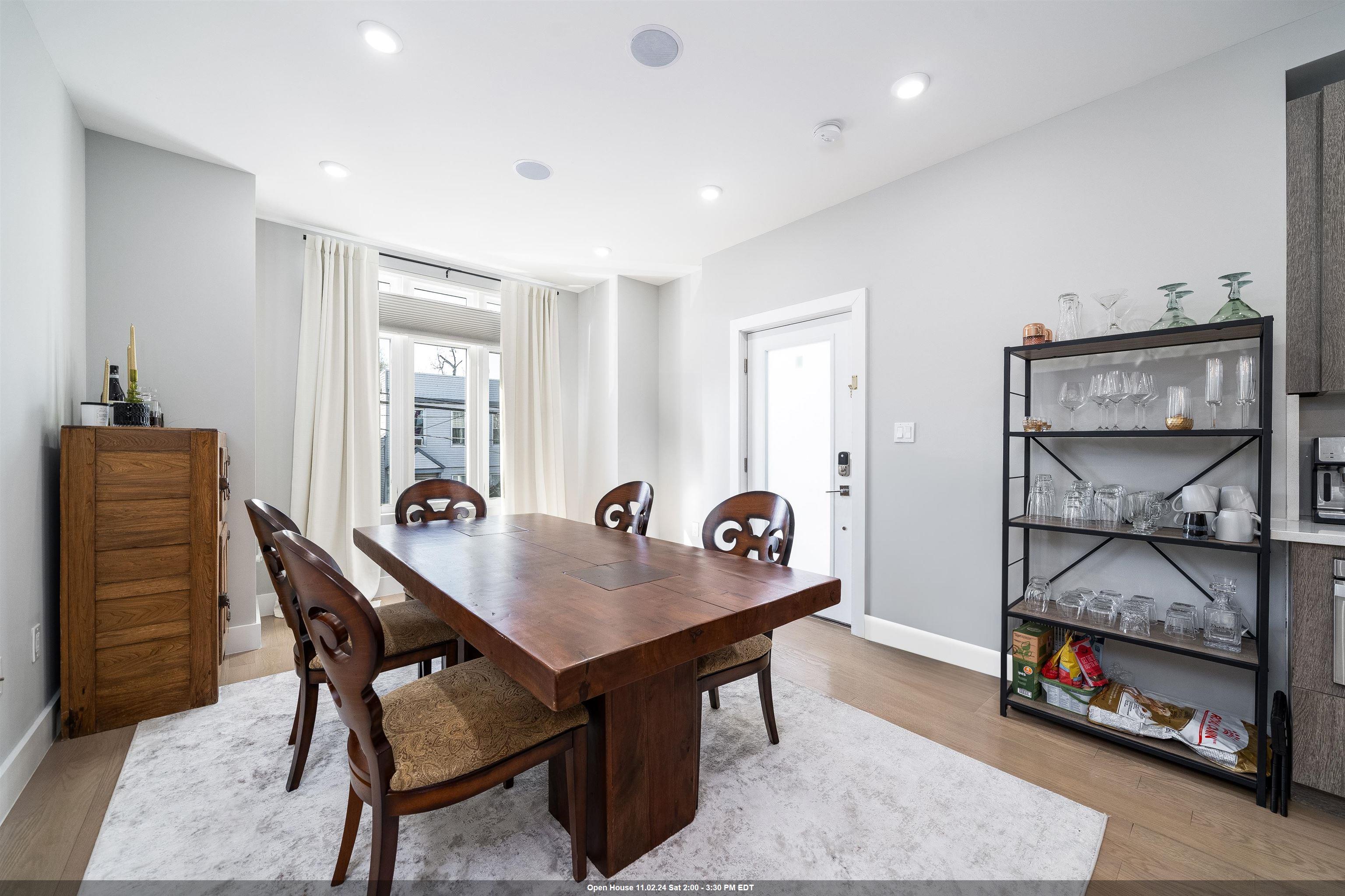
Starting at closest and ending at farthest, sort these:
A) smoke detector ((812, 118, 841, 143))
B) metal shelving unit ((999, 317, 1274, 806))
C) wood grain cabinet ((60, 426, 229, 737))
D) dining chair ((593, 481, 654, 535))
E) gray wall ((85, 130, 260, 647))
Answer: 1. metal shelving unit ((999, 317, 1274, 806))
2. wood grain cabinet ((60, 426, 229, 737))
3. smoke detector ((812, 118, 841, 143))
4. gray wall ((85, 130, 260, 647))
5. dining chair ((593, 481, 654, 535))

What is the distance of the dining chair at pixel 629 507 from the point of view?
2.78m

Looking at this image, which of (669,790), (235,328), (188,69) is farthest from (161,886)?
(188,69)

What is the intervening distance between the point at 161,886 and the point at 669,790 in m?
1.29

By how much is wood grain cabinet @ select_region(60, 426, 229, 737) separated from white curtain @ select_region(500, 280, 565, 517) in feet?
7.62

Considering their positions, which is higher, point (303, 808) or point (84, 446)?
point (84, 446)

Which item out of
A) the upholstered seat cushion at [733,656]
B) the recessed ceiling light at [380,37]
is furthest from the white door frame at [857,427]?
the recessed ceiling light at [380,37]

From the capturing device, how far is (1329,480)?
1825 millimetres

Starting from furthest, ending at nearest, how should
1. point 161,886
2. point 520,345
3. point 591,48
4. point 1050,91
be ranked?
point 520,345
point 1050,91
point 591,48
point 161,886

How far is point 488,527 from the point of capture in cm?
267

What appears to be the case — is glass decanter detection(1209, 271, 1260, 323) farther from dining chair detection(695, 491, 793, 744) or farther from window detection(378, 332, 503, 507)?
window detection(378, 332, 503, 507)

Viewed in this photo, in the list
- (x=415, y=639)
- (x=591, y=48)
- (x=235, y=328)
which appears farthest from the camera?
(x=235, y=328)

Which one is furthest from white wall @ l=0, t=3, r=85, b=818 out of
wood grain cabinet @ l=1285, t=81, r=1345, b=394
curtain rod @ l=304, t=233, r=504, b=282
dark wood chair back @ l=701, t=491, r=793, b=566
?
wood grain cabinet @ l=1285, t=81, r=1345, b=394

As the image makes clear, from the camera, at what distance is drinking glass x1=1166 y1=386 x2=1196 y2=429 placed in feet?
6.38

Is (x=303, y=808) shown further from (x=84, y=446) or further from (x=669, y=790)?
(x=84, y=446)
